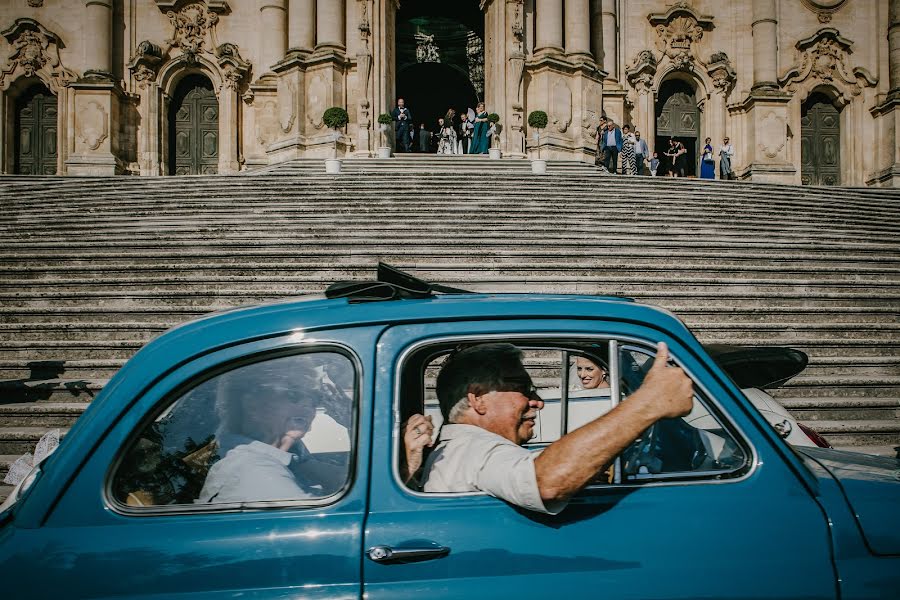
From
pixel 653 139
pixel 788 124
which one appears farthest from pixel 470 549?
pixel 788 124

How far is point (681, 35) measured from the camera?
2433 centimetres

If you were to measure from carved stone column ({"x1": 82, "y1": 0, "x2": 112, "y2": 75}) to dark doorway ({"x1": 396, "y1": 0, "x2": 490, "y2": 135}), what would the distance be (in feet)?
36.4

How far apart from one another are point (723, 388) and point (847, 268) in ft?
27.9

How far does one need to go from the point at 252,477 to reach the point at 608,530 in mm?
1031

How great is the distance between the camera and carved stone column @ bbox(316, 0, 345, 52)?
2011 centimetres

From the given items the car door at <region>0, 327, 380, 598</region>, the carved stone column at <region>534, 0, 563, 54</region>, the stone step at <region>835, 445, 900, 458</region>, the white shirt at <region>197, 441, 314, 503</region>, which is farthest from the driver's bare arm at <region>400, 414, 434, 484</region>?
the carved stone column at <region>534, 0, 563, 54</region>

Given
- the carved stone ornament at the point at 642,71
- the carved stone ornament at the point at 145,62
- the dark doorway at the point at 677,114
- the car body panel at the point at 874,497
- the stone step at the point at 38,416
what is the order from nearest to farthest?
the car body panel at the point at 874,497 → the stone step at the point at 38,416 → the carved stone ornament at the point at 145,62 → the carved stone ornament at the point at 642,71 → the dark doorway at the point at 677,114

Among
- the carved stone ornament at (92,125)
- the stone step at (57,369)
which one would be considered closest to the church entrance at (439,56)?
the carved stone ornament at (92,125)

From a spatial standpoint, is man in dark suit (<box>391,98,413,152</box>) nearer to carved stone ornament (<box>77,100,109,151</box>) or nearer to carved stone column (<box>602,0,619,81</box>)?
carved stone column (<box>602,0,619,81</box>)

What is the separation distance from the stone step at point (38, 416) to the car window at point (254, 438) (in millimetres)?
4926

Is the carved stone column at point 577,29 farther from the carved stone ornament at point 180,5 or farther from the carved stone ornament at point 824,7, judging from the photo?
the carved stone ornament at point 180,5

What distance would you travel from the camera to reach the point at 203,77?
24094 mm

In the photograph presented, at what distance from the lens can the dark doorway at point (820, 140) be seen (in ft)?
81.0

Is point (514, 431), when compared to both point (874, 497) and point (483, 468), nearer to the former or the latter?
point (483, 468)
